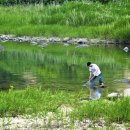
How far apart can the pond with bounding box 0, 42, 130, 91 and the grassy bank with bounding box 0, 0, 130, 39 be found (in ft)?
25.1

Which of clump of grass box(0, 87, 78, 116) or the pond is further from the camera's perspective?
the pond

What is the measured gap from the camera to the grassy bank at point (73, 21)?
54750 mm

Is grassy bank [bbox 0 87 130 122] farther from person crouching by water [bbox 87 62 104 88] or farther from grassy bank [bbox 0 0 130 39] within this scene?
grassy bank [bbox 0 0 130 39]

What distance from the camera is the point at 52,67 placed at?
32.4 m

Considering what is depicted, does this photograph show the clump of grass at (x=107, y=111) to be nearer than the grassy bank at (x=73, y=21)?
Yes

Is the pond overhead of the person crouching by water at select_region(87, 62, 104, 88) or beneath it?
beneath

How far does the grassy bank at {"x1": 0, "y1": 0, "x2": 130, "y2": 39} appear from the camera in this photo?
2156 inches

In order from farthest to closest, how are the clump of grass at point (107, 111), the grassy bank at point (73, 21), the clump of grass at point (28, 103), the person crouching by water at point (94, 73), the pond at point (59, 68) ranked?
the grassy bank at point (73, 21)
the person crouching by water at point (94, 73)
the pond at point (59, 68)
the clump of grass at point (28, 103)
the clump of grass at point (107, 111)

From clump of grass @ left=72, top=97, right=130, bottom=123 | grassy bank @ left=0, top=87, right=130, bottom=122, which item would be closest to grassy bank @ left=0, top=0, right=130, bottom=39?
grassy bank @ left=0, top=87, right=130, bottom=122

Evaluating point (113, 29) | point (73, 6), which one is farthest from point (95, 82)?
point (73, 6)

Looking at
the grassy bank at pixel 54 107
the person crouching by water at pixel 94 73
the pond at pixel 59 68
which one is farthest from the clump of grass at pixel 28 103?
the person crouching by water at pixel 94 73

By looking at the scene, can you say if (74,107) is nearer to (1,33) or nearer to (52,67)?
(52,67)

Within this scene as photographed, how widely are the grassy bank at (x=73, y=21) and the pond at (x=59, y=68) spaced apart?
7.66 meters

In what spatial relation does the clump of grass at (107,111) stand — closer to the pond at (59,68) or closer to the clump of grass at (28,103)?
the clump of grass at (28,103)
